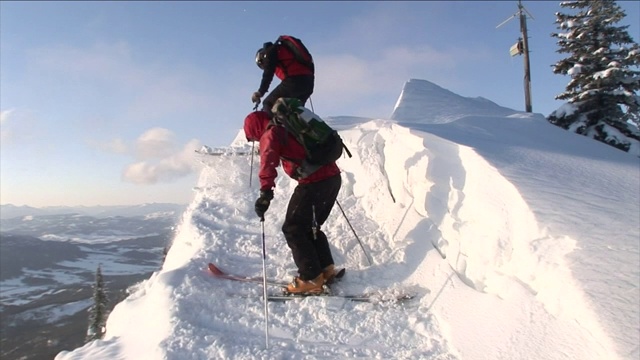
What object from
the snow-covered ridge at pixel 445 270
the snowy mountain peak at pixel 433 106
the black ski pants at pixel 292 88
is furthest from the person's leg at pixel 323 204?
the snowy mountain peak at pixel 433 106

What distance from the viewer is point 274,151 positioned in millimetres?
4293

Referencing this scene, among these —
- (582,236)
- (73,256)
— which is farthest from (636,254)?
(73,256)

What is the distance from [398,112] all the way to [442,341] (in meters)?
7.90

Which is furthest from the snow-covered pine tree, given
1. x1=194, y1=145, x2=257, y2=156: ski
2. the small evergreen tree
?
the small evergreen tree

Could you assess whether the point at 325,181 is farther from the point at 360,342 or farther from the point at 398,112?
the point at 398,112

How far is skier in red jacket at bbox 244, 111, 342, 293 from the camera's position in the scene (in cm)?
460

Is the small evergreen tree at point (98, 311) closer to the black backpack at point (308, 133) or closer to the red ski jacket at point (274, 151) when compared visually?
the red ski jacket at point (274, 151)

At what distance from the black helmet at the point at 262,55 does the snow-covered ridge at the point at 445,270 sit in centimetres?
252

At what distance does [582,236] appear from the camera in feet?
11.8

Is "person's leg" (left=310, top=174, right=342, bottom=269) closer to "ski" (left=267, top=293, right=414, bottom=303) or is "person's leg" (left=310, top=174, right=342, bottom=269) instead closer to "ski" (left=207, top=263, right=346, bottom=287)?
"ski" (left=207, top=263, right=346, bottom=287)

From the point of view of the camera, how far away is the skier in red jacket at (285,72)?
20.4 ft

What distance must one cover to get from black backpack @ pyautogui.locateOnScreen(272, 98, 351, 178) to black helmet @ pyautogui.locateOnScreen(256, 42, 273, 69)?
1808 mm

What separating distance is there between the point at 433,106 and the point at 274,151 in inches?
333

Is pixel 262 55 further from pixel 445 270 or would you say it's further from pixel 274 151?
pixel 445 270
